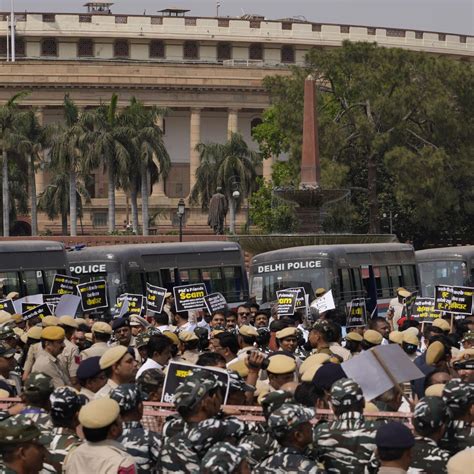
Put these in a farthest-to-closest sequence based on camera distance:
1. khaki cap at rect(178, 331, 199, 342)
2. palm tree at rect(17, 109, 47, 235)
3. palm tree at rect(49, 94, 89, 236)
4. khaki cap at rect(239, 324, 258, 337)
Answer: palm tree at rect(17, 109, 47, 235)
palm tree at rect(49, 94, 89, 236)
khaki cap at rect(239, 324, 258, 337)
khaki cap at rect(178, 331, 199, 342)

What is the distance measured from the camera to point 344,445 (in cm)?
881

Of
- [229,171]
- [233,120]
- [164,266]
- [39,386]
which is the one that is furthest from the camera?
[233,120]

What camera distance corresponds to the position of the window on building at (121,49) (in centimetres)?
13038

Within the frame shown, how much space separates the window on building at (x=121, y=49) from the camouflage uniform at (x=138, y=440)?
400ft

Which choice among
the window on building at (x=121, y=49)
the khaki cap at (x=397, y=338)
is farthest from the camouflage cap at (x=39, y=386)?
the window on building at (x=121, y=49)

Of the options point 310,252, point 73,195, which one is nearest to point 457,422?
point 310,252

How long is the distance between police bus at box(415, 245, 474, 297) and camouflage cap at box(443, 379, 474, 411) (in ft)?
97.2

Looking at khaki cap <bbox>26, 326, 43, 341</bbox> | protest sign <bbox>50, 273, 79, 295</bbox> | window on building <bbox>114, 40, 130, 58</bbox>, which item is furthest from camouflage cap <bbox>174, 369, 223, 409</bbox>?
window on building <bbox>114, 40, 130, 58</bbox>

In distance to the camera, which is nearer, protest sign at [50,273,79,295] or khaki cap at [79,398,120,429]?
khaki cap at [79,398,120,429]

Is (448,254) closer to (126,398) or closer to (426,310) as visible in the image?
(426,310)

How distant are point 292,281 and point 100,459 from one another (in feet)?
88.5

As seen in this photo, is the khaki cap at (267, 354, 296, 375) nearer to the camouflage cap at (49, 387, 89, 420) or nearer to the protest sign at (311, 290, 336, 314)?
the camouflage cap at (49, 387, 89, 420)

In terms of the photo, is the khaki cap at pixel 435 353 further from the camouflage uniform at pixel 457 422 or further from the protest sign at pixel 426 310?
the protest sign at pixel 426 310

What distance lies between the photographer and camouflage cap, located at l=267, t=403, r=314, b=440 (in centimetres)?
845
